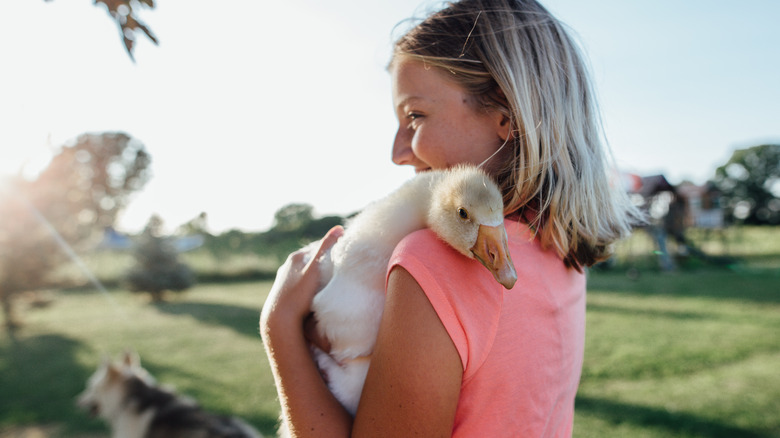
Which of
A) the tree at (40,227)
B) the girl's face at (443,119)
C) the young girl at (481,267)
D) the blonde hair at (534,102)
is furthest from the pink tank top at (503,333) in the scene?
the tree at (40,227)

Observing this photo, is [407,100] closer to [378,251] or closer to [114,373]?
[378,251]

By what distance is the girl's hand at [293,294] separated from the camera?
1300 millimetres

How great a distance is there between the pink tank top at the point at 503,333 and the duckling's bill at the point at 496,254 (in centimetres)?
6

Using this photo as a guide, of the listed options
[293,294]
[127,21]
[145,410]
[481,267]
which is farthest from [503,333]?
[145,410]

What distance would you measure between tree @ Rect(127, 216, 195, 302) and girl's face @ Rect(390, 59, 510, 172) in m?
15.2

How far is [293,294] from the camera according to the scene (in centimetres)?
134

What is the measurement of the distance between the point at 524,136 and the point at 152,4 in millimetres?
1389

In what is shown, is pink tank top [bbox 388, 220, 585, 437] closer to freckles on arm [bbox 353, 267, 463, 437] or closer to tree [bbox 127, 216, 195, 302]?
freckles on arm [bbox 353, 267, 463, 437]

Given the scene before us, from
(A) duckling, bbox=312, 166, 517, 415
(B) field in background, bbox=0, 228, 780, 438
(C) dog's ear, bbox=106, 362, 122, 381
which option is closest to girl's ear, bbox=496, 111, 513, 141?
(A) duckling, bbox=312, 166, 517, 415

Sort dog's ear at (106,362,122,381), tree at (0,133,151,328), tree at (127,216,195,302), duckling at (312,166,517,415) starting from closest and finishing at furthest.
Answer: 1. duckling at (312,166,517,415)
2. dog's ear at (106,362,122,381)
3. tree at (0,133,151,328)
4. tree at (127,216,195,302)

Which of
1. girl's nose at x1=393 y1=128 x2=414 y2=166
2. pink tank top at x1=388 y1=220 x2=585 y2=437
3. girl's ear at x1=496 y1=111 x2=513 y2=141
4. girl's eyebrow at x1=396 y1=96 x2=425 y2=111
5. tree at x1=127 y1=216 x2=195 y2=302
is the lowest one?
tree at x1=127 y1=216 x2=195 y2=302

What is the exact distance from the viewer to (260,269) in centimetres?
1986

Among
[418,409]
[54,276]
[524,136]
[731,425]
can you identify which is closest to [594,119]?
[524,136]

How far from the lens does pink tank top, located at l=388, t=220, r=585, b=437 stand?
3.46ft
